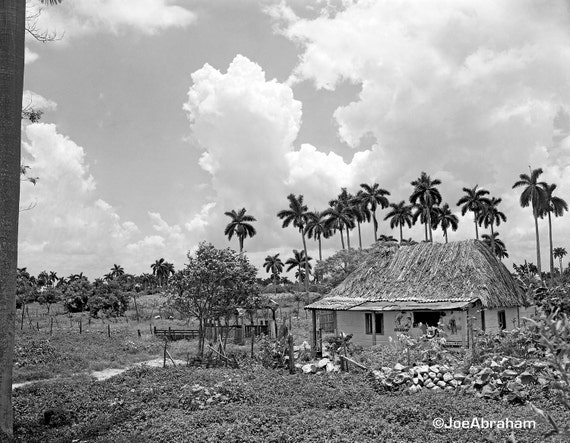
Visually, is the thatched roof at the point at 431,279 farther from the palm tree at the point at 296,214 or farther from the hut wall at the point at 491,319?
the palm tree at the point at 296,214

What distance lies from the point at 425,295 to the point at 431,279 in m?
1.50

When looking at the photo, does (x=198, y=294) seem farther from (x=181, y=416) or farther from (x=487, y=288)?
(x=487, y=288)

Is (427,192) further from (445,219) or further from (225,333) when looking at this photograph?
(225,333)

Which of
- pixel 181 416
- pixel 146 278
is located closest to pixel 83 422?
pixel 181 416

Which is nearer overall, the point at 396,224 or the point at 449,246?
the point at 449,246

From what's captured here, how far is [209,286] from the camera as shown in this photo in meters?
23.0

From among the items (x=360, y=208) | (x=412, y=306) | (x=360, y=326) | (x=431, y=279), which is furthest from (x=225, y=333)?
(x=360, y=208)

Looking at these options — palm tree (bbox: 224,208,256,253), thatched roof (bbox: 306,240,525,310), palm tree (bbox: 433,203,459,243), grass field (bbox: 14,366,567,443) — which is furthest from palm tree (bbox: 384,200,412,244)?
grass field (bbox: 14,366,567,443)

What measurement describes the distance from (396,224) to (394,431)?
57.3 meters

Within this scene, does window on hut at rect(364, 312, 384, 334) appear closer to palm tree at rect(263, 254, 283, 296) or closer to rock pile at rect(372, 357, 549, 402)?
rock pile at rect(372, 357, 549, 402)

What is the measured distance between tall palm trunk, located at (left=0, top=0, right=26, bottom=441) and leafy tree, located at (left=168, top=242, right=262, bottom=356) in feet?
42.2

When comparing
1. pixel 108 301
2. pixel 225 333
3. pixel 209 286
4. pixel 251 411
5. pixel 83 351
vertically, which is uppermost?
pixel 209 286

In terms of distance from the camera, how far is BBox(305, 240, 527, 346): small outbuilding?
81.5 feet

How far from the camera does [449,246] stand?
30188 mm
